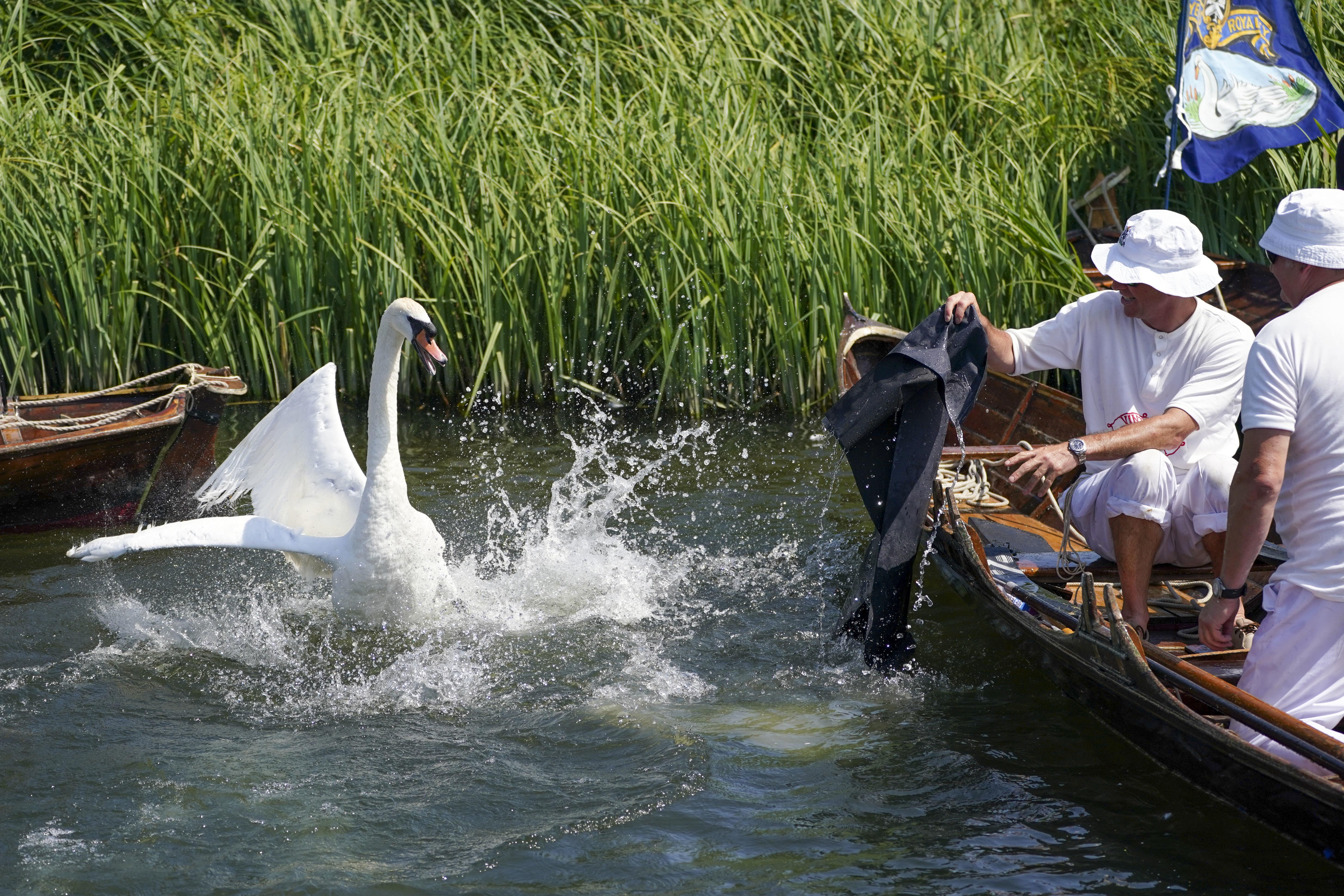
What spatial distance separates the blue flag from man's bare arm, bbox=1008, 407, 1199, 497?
12.3 feet

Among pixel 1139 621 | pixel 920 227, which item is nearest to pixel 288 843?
pixel 1139 621

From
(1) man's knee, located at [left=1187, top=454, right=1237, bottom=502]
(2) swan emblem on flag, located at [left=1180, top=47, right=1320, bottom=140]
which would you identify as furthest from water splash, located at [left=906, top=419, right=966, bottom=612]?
(2) swan emblem on flag, located at [left=1180, top=47, right=1320, bottom=140]

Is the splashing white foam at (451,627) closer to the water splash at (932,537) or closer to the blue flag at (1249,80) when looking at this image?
the water splash at (932,537)

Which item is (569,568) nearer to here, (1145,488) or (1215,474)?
(1145,488)

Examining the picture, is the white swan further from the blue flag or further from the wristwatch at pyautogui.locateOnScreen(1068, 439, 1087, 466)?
the blue flag

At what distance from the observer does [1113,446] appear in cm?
445

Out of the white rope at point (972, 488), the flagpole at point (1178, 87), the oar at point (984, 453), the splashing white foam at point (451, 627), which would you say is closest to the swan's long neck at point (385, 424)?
the splashing white foam at point (451, 627)

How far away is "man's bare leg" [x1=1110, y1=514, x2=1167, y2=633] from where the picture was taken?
448 centimetres

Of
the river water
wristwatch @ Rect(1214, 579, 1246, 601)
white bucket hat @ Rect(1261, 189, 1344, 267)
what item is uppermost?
white bucket hat @ Rect(1261, 189, 1344, 267)

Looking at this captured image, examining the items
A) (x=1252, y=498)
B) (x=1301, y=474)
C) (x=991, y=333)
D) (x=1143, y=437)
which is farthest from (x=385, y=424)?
(x=1301, y=474)

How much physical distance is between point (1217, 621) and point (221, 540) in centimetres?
374

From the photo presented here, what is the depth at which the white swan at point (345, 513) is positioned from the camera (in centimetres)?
520

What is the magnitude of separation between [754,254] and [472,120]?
93.0 inches

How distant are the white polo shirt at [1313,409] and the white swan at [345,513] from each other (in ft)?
9.41
